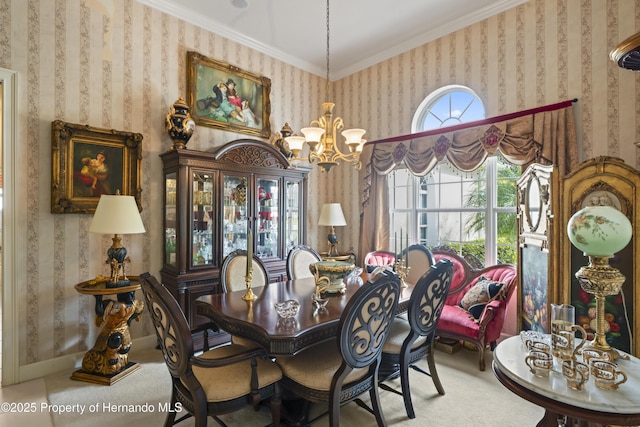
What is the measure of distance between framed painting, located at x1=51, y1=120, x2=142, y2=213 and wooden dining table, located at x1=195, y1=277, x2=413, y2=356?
1.69m

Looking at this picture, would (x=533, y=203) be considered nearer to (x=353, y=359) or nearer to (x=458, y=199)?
(x=458, y=199)

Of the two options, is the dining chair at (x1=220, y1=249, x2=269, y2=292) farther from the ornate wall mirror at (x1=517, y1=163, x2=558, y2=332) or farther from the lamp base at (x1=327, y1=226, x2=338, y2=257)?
the ornate wall mirror at (x1=517, y1=163, x2=558, y2=332)

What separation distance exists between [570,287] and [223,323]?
8.52ft

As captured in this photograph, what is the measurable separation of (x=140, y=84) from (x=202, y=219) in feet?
5.11

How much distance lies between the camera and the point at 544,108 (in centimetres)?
306

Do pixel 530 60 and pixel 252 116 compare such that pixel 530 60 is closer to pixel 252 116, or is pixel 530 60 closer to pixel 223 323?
pixel 252 116

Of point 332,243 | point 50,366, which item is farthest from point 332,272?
point 50,366

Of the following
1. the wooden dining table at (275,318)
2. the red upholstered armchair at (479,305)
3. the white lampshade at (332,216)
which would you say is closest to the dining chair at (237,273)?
the wooden dining table at (275,318)

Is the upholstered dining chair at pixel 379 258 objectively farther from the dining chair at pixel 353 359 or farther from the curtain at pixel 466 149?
the dining chair at pixel 353 359

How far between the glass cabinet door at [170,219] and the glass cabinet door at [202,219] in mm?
200

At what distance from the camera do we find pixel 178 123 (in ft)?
11.0

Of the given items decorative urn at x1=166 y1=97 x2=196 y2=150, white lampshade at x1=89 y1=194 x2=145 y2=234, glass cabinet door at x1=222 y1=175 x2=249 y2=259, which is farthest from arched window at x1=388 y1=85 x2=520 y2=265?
white lampshade at x1=89 y1=194 x2=145 y2=234

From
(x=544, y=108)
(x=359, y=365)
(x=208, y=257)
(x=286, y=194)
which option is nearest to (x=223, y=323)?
(x=359, y=365)

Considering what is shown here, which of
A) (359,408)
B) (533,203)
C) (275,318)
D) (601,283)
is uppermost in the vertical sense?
(533,203)
